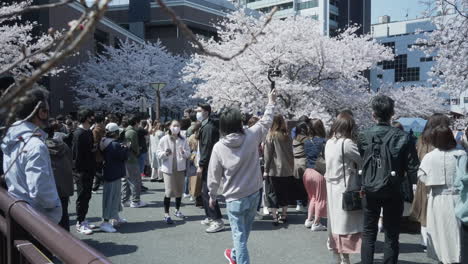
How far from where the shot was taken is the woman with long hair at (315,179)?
6174 millimetres

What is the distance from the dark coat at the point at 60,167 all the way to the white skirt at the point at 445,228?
12.3ft

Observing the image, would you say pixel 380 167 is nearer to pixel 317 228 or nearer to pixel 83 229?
pixel 317 228

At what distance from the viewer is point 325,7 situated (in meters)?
63.0

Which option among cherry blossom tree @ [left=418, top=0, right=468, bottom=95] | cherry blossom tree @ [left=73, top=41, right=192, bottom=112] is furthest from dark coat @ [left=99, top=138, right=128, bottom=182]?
cherry blossom tree @ [left=73, top=41, right=192, bottom=112]

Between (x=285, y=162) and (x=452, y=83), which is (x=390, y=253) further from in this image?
(x=452, y=83)

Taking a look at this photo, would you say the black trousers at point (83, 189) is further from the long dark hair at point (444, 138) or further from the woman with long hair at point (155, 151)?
the woman with long hair at point (155, 151)

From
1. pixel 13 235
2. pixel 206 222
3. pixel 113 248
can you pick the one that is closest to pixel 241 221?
pixel 113 248

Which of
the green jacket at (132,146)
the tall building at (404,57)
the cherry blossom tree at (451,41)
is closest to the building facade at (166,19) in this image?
the tall building at (404,57)

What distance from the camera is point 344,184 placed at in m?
4.49

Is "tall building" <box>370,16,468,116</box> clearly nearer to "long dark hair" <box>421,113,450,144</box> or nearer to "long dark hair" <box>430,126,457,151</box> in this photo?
"long dark hair" <box>421,113,450,144</box>

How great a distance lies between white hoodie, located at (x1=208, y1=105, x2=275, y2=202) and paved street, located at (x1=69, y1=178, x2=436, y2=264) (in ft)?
3.56

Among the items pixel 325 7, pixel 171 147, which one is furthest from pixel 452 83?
pixel 325 7

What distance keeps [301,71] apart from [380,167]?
692 inches

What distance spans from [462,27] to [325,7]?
53793 mm
